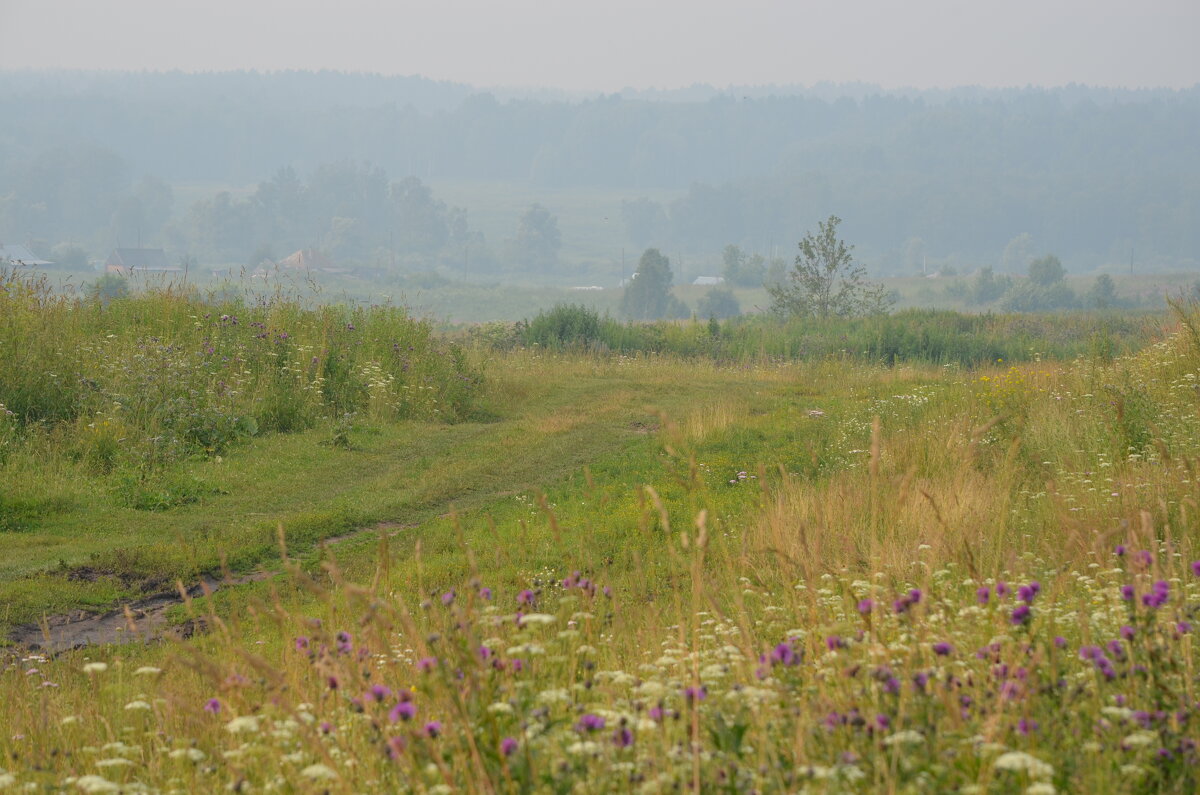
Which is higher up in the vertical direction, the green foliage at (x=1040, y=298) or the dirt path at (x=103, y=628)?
the green foliage at (x=1040, y=298)

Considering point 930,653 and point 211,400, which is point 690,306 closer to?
point 211,400

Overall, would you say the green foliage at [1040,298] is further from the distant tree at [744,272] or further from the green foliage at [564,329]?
the green foliage at [564,329]

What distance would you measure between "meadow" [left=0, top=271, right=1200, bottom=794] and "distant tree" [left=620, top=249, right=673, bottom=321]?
8654 centimetres

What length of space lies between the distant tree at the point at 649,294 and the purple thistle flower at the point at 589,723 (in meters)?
106

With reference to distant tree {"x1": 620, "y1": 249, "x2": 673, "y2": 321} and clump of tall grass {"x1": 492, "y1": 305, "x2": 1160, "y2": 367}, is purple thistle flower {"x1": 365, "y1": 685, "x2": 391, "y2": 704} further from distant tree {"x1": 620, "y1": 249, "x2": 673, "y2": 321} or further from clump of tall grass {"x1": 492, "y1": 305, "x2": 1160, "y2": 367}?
distant tree {"x1": 620, "y1": 249, "x2": 673, "y2": 321}

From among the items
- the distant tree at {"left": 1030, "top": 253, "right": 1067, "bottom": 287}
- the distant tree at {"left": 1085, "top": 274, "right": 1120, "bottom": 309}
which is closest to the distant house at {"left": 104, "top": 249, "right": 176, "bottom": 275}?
the distant tree at {"left": 1030, "top": 253, "right": 1067, "bottom": 287}

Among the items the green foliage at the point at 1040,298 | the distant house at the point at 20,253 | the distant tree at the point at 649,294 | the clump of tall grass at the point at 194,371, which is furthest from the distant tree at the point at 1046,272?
the clump of tall grass at the point at 194,371

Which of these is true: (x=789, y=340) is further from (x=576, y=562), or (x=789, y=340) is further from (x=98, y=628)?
(x=98, y=628)

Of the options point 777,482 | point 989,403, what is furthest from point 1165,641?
point 989,403

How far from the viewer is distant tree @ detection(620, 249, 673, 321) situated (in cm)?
10944

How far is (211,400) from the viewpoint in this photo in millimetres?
13094

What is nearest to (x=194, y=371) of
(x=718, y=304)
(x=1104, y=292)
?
(x=718, y=304)

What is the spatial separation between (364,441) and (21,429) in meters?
3.80

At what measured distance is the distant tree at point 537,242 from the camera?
168 m
